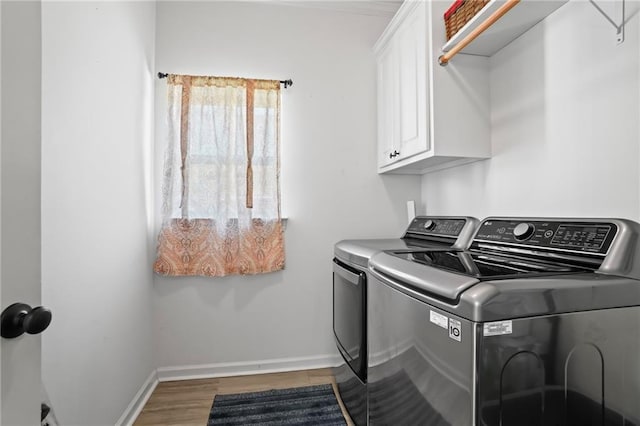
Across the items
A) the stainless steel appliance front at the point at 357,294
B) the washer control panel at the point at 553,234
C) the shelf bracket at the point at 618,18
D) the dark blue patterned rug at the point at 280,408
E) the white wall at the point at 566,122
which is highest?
the shelf bracket at the point at 618,18

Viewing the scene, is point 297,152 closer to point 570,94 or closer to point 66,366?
point 570,94

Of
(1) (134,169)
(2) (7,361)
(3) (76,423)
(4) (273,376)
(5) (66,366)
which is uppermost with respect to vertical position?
(1) (134,169)

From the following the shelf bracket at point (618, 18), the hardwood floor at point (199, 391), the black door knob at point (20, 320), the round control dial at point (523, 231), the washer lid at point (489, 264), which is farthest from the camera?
the hardwood floor at point (199, 391)

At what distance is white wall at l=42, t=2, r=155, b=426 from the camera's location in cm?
107

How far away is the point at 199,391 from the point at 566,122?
244 centimetres

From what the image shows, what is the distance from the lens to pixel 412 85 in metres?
1.75

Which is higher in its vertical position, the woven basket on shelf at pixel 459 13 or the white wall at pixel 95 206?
the woven basket on shelf at pixel 459 13

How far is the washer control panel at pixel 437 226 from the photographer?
1.69 meters

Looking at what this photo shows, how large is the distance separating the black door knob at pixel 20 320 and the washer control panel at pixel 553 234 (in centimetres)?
138

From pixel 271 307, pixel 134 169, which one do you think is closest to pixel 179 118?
pixel 134 169

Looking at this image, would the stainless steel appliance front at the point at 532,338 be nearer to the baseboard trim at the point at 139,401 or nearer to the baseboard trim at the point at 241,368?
the baseboard trim at the point at 241,368

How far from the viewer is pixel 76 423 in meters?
1.17

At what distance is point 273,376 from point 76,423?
1.20 metres

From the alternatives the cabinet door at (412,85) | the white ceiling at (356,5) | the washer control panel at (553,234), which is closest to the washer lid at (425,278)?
the washer control panel at (553,234)
